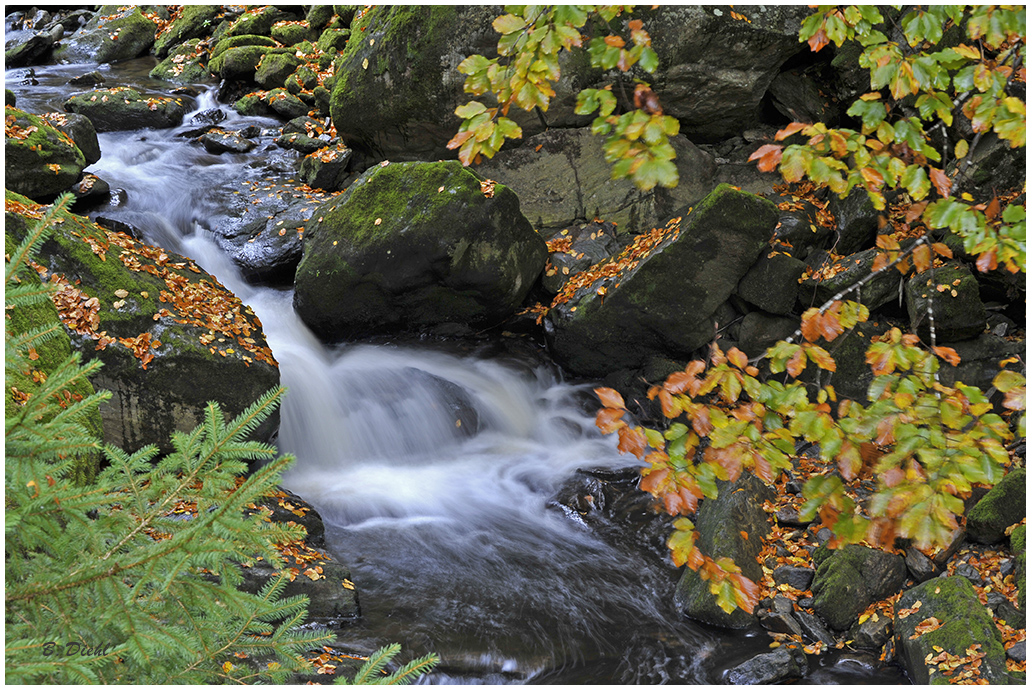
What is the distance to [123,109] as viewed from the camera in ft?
37.9

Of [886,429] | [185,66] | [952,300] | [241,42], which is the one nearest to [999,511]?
[952,300]

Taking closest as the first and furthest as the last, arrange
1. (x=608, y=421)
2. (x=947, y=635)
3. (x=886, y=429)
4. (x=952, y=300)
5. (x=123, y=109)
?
(x=886, y=429) → (x=608, y=421) → (x=947, y=635) → (x=952, y=300) → (x=123, y=109)

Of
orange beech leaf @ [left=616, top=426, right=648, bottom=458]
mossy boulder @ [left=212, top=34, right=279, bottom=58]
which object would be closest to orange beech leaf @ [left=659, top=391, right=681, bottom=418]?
orange beech leaf @ [left=616, top=426, right=648, bottom=458]

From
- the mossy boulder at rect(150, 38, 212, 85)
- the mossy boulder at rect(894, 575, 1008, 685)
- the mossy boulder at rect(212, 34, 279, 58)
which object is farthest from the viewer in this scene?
the mossy boulder at rect(212, 34, 279, 58)

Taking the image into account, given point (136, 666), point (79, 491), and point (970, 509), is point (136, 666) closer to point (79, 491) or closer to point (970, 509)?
point (79, 491)

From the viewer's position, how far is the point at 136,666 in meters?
2.17

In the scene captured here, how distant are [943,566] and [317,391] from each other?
6.46 metres

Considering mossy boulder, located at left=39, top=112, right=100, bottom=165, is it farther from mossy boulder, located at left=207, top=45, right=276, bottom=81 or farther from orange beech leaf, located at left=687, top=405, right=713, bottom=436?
orange beech leaf, located at left=687, top=405, right=713, bottom=436

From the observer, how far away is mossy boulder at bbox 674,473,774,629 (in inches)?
200

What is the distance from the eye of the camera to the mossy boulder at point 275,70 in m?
13.4

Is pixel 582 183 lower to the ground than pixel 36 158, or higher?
lower

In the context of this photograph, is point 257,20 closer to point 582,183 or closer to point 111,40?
point 111,40

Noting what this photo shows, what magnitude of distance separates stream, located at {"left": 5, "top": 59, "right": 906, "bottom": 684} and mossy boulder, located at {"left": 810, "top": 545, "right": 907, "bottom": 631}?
371 millimetres

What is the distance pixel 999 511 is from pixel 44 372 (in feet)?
22.1
